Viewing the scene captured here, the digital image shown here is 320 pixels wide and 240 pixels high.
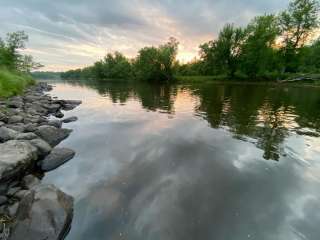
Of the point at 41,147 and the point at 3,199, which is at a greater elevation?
the point at 41,147

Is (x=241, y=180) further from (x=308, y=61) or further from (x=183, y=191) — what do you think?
(x=308, y=61)

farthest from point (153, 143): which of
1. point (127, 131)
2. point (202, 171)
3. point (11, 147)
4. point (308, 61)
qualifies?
point (308, 61)

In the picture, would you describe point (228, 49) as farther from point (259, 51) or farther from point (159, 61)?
point (159, 61)

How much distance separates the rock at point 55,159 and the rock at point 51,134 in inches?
56.1

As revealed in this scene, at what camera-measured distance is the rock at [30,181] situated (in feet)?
15.3

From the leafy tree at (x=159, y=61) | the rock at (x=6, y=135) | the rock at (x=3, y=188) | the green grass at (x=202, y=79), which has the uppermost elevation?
the leafy tree at (x=159, y=61)

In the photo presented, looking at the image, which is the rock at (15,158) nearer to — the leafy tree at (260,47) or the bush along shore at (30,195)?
the bush along shore at (30,195)

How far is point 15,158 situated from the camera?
4.67m

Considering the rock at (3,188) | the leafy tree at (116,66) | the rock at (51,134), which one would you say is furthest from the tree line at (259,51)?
the rock at (3,188)

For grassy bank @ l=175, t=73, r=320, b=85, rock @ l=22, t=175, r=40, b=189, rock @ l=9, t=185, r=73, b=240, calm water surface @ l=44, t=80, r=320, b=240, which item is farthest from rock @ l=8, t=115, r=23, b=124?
grassy bank @ l=175, t=73, r=320, b=85

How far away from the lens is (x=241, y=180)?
5.25m

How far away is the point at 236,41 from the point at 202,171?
58.1 metres

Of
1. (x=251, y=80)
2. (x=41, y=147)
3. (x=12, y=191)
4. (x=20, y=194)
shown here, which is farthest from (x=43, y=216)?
(x=251, y=80)

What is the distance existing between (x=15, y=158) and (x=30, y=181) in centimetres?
70
